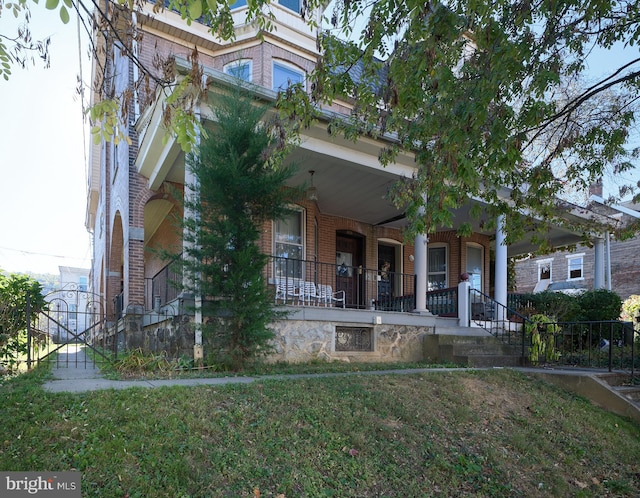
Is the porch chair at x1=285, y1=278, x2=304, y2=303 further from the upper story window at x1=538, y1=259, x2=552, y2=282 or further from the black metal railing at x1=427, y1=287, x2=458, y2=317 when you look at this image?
the upper story window at x1=538, y1=259, x2=552, y2=282

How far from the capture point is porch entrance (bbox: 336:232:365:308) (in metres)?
12.7

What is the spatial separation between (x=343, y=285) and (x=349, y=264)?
80cm

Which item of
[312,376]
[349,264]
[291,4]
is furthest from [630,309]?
[291,4]

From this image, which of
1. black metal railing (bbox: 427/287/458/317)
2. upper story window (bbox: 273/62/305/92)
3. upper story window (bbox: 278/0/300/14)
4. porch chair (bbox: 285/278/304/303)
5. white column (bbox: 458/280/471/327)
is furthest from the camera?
upper story window (bbox: 278/0/300/14)

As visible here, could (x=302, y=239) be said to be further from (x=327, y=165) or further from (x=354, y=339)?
(x=354, y=339)

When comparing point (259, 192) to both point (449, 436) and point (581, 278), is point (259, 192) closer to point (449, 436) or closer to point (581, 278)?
point (449, 436)

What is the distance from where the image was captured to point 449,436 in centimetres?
485

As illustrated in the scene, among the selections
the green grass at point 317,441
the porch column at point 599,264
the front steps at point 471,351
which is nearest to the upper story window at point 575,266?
the porch column at point 599,264

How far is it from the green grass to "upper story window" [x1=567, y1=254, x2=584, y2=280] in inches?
765

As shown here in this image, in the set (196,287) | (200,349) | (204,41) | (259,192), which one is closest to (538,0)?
(259,192)

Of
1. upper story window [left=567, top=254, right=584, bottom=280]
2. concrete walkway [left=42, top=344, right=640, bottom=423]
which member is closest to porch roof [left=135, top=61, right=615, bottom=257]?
concrete walkway [left=42, top=344, right=640, bottom=423]

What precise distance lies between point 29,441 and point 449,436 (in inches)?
151

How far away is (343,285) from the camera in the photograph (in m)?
12.7

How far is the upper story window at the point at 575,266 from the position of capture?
23.4 meters
